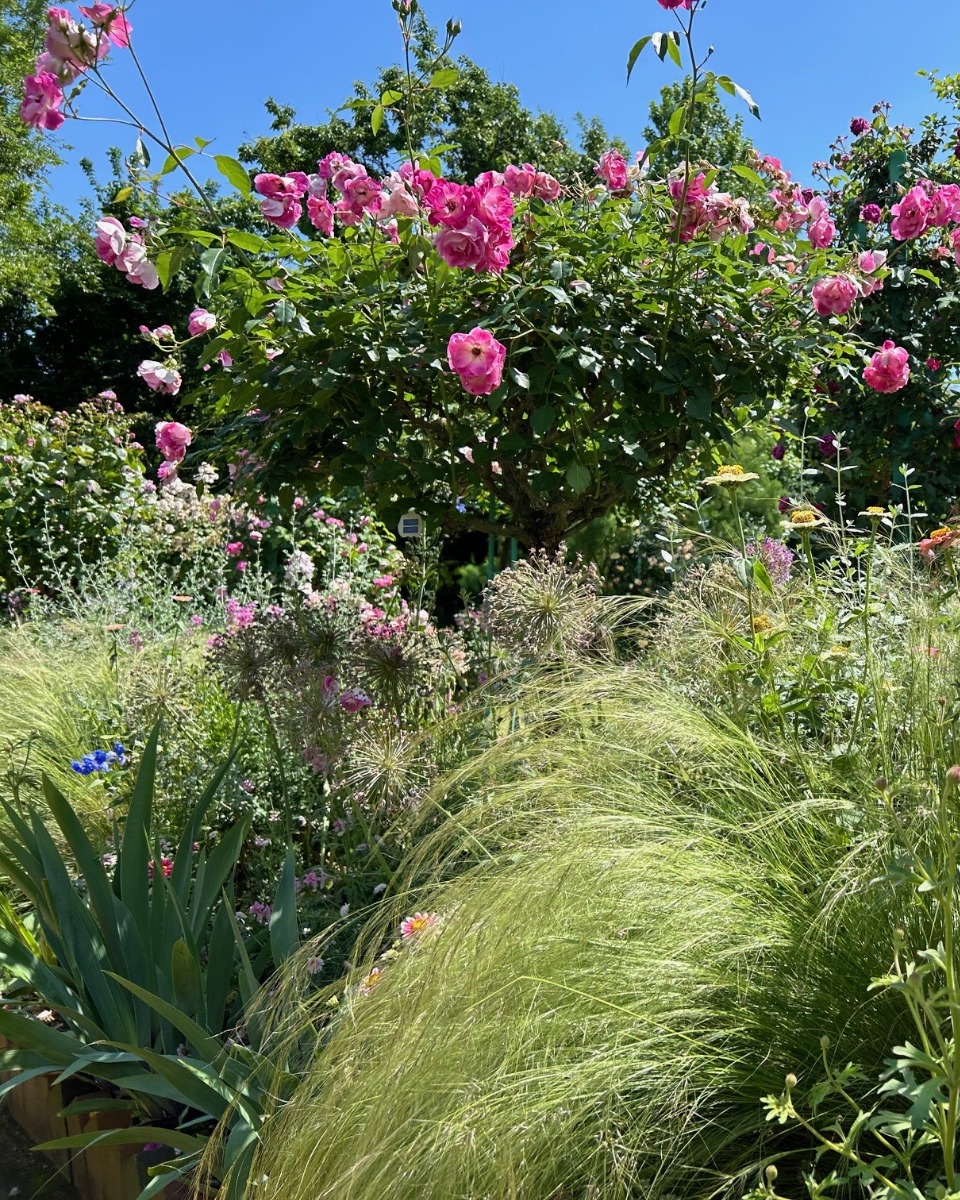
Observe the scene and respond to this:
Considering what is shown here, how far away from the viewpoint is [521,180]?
2709 mm

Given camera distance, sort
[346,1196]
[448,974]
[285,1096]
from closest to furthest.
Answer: [346,1196]
[448,974]
[285,1096]

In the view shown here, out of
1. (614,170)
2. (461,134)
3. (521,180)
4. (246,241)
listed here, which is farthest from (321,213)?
(461,134)

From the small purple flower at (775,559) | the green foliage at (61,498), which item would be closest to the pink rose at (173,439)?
the small purple flower at (775,559)

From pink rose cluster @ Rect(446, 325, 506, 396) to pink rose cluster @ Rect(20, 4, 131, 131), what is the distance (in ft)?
3.45

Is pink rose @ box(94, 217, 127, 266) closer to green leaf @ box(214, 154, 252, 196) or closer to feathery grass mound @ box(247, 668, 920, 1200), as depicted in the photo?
green leaf @ box(214, 154, 252, 196)

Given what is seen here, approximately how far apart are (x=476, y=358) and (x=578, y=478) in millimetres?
493

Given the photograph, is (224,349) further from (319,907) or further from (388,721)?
(319,907)

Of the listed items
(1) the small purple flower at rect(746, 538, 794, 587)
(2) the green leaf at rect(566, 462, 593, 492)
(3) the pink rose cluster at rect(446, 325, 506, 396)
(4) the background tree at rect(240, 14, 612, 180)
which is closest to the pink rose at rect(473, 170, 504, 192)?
(3) the pink rose cluster at rect(446, 325, 506, 396)

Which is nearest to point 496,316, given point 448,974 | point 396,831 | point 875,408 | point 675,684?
point 675,684

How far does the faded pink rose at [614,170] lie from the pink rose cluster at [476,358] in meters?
1.09

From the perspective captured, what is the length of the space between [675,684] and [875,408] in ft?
12.0

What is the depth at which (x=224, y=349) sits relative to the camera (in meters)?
2.52

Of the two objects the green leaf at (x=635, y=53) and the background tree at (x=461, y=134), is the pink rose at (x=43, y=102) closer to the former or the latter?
the green leaf at (x=635, y=53)

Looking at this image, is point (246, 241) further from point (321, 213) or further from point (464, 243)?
point (464, 243)
